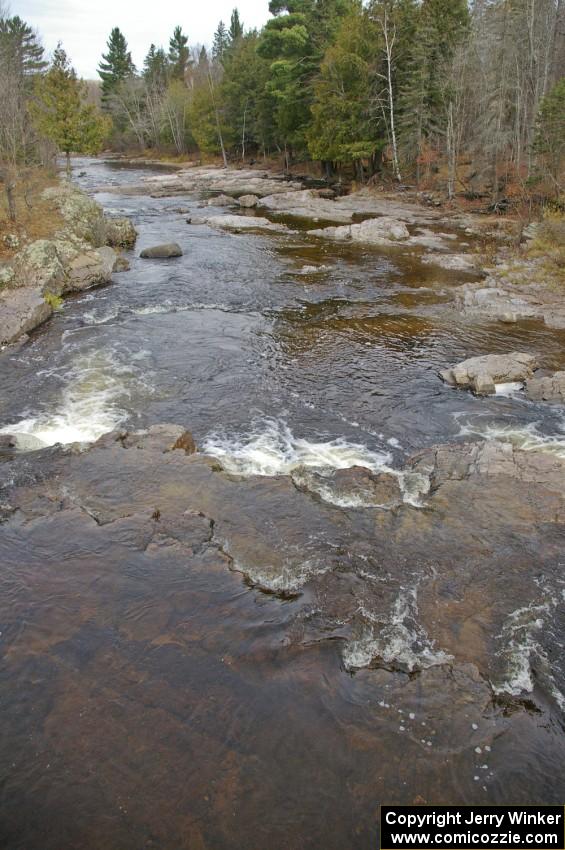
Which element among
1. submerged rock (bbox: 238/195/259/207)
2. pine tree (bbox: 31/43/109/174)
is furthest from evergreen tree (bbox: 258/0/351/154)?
pine tree (bbox: 31/43/109/174)

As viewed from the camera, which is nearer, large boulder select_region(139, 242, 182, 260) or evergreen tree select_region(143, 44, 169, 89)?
large boulder select_region(139, 242, 182, 260)

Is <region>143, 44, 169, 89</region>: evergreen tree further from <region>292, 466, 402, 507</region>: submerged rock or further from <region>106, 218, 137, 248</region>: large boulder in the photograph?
<region>292, 466, 402, 507</region>: submerged rock

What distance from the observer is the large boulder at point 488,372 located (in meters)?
11.9

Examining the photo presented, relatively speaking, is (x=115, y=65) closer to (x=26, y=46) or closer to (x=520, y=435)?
(x=26, y=46)

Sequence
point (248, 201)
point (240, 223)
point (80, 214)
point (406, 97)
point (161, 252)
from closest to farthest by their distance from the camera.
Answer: point (80, 214), point (161, 252), point (240, 223), point (406, 97), point (248, 201)

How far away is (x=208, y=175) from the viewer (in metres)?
53.1

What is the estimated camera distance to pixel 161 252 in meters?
23.2

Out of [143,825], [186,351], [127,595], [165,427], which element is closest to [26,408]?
[165,427]

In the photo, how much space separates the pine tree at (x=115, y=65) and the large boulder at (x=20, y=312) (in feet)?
297

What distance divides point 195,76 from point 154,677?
106 metres

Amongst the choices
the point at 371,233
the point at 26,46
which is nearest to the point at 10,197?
the point at 371,233

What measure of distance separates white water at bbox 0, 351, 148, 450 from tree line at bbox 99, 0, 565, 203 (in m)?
22.0

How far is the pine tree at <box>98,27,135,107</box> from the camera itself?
292 feet

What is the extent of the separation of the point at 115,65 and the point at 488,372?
4089 inches
